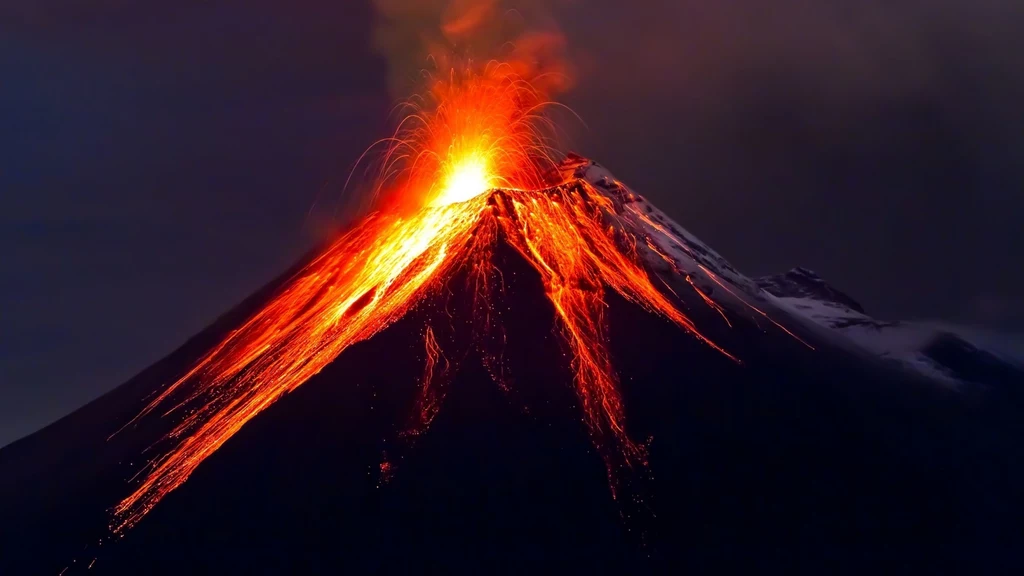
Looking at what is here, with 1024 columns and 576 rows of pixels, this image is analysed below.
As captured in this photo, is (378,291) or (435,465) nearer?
(435,465)

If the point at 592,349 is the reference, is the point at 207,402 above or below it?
above

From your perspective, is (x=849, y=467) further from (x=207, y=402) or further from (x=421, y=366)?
(x=207, y=402)

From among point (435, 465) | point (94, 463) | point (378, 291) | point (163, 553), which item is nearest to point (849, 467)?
point (435, 465)

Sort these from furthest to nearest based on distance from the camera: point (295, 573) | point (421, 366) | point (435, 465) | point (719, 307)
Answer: point (719, 307), point (421, 366), point (435, 465), point (295, 573)

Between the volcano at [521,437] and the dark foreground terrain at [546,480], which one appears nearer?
the dark foreground terrain at [546,480]

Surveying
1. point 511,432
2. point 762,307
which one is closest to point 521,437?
point 511,432

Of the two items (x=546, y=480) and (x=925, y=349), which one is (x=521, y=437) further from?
(x=925, y=349)
